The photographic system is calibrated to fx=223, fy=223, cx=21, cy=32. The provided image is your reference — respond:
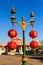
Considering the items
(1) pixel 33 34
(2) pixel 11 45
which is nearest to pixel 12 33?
(2) pixel 11 45

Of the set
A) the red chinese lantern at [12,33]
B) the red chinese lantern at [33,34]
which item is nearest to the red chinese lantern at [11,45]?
the red chinese lantern at [12,33]

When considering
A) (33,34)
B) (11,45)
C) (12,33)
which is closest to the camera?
(11,45)

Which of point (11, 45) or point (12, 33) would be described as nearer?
point (11, 45)

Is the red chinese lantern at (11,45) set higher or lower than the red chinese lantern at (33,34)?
lower

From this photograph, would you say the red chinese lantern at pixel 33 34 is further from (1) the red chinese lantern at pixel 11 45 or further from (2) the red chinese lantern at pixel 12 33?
(1) the red chinese lantern at pixel 11 45

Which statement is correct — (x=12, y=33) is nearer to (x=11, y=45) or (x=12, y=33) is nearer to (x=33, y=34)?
(x=11, y=45)

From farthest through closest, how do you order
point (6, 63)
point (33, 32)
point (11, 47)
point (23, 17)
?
1. point (6, 63)
2. point (23, 17)
3. point (33, 32)
4. point (11, 47)

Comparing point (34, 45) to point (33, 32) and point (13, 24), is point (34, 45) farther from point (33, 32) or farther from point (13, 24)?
point (13, 24)

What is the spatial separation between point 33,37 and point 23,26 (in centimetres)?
88

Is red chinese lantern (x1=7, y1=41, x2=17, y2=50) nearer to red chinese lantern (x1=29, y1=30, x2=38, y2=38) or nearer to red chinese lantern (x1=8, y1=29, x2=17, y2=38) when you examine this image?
red chinese lantern (x1=8, y1=29, x2=17, y2=38)

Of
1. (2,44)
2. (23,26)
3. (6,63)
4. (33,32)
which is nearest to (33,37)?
(33,32)

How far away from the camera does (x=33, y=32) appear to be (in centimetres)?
1020

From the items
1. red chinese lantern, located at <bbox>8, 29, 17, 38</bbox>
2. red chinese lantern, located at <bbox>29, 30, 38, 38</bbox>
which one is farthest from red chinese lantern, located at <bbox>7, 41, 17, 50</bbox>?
red chinese lantern, located at <bbox>29, 30, 38, 38</bbox>

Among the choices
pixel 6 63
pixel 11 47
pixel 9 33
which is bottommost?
pixel 6 63
